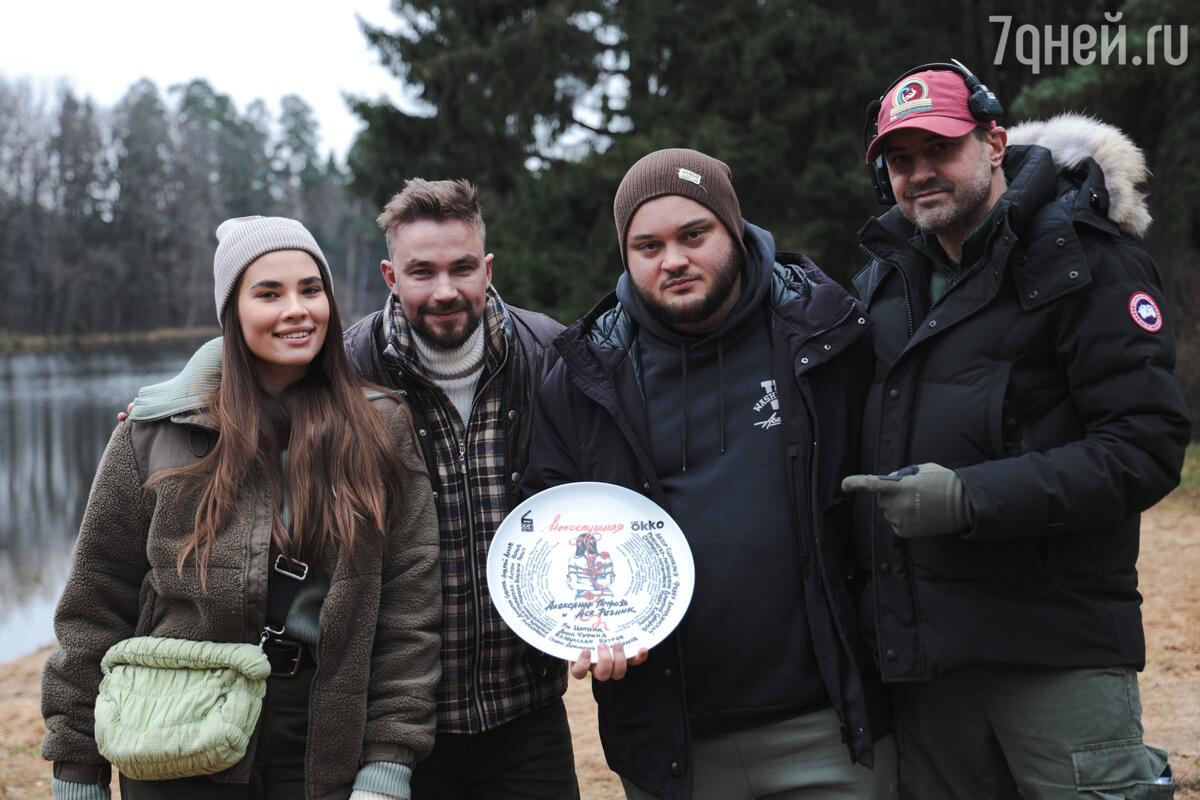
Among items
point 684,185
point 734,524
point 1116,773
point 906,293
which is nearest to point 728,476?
point 734,524

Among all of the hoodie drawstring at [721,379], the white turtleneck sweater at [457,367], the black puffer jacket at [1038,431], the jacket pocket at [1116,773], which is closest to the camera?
the black puffer jacket at [1038,431]

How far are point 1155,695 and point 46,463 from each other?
78.8 feet

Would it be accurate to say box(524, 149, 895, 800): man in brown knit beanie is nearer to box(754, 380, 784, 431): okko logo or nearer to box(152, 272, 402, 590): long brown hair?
box(754, 380, 784, 431): okko logo

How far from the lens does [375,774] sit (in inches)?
111

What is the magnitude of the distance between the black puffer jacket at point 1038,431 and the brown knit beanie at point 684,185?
2.11 feet

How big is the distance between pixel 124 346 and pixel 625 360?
6147cm

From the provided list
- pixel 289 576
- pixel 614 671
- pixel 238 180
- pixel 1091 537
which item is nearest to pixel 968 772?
pixel 1091 537

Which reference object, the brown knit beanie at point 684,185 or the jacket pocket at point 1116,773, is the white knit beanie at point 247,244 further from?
the jacket pocket at point 1116,773

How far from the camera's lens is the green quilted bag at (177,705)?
261 centimetres

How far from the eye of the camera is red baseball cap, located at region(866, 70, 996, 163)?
2918mm

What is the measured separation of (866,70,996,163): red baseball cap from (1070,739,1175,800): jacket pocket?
5.55 feet

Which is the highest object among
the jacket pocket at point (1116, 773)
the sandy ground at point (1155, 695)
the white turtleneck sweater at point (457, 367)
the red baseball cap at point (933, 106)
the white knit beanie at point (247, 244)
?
the red baseball cap at point (933, 106)

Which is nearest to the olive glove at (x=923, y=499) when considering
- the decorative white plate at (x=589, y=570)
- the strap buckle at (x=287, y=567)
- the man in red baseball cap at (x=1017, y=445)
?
the man in red baseball cap at (x=1017, y=445)

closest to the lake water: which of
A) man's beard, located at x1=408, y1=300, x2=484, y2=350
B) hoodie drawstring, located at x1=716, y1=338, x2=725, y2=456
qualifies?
man's beard, located at x1=408, y1=300, x2=484, y2=350
